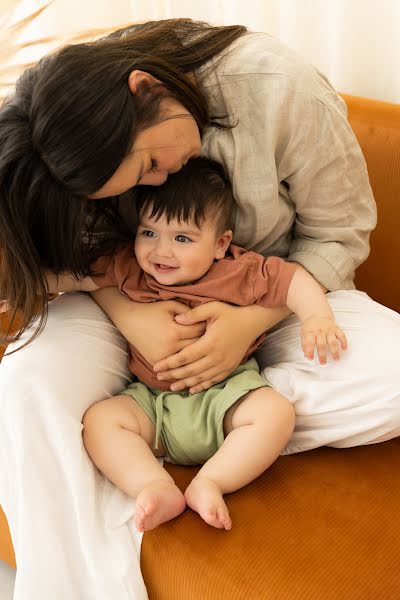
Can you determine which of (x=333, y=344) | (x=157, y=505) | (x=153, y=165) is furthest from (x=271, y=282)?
(x=157, y=505)

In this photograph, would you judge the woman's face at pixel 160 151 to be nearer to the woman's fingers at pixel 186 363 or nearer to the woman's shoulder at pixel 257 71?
the woman's shoulder at pixel 257 71

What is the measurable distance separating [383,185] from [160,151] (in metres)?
0.59

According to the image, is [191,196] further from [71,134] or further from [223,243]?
[71,134]

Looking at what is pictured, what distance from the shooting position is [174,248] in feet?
3.91

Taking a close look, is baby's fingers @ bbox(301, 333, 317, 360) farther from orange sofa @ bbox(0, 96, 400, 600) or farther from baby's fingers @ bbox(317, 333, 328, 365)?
orange sofa @ bbox(0, 96, 400, 600)

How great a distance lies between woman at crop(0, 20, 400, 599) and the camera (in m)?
1.05

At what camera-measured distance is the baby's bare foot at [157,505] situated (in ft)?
3.36

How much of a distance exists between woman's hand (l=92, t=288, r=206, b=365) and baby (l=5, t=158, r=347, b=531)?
0.06ft

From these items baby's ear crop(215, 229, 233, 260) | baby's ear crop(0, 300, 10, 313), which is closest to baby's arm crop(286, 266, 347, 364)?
baby's ear crop(215, 229, 233, 260)

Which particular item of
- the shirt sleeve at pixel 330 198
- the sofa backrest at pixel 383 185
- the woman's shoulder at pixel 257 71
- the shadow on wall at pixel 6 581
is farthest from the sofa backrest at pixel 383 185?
the shadow on wall at pixel 6 581

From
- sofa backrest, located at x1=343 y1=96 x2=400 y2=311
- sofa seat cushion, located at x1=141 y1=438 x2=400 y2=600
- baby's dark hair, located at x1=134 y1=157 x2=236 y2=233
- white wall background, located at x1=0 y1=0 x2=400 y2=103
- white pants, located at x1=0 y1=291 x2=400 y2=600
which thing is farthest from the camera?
white wall background, located at x1=0 y1=0 x2=400 y2=103

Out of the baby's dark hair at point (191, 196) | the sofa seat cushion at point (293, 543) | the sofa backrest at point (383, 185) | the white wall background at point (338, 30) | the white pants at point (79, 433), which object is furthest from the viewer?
the white wall background at point (338, 30)

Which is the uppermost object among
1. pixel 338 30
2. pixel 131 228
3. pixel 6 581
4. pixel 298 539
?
pixel 338 30

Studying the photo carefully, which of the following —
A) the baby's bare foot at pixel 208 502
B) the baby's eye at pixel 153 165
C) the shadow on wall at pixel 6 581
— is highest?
the baby's eye at pixel 153 165
